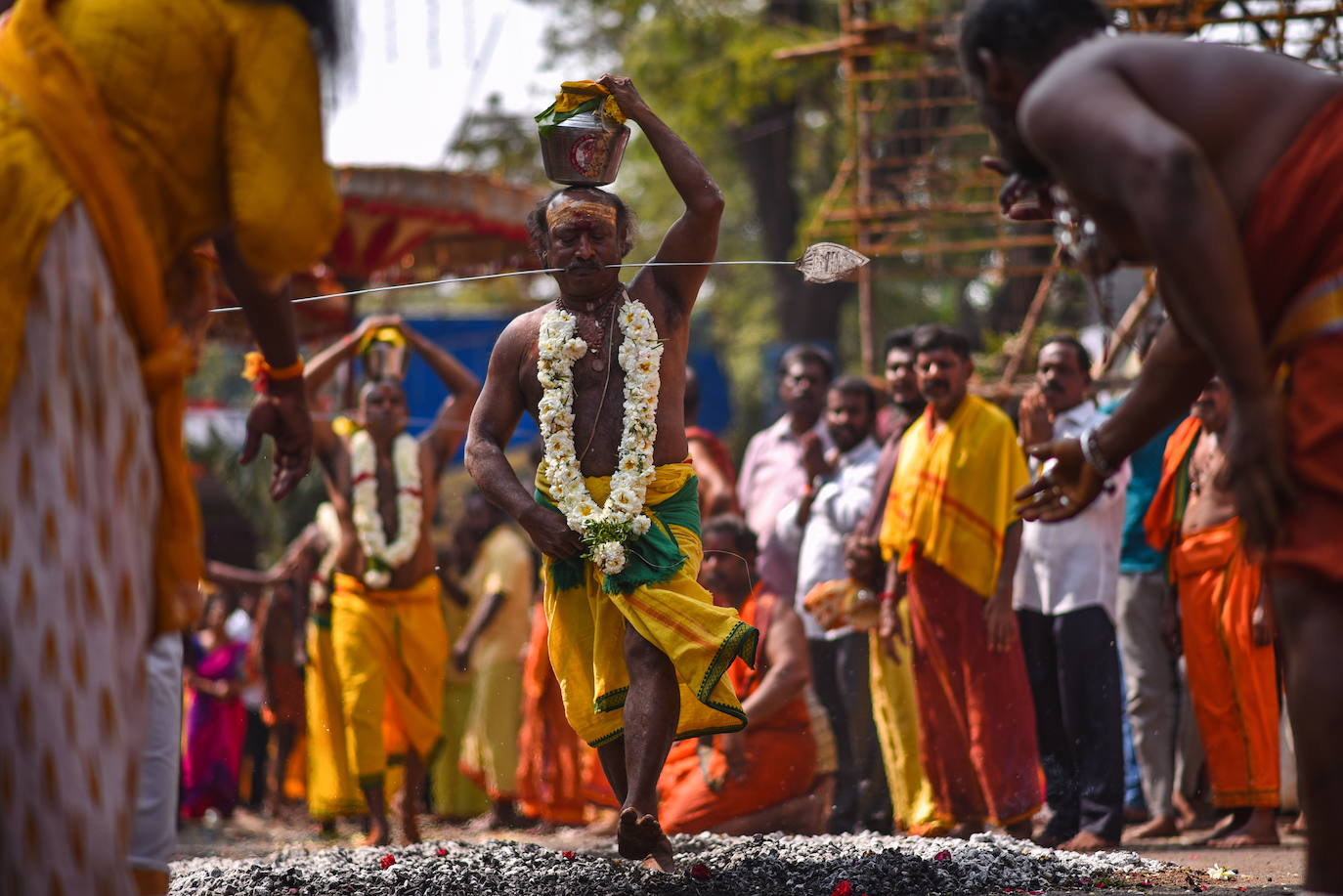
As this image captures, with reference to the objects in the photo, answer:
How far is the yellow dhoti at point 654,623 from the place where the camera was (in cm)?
512

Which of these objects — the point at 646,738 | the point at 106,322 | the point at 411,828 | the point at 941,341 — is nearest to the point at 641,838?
the point at 646,738

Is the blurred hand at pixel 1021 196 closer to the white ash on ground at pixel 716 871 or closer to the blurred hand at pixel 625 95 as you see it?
the blurred hand at pixel 625 95

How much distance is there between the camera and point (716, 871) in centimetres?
544

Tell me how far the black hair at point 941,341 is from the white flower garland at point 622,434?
2575 mm

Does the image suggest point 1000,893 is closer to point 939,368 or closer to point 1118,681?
point 1118,681

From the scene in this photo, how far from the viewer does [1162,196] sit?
2.66 meters

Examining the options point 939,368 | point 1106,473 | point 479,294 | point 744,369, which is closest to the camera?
point 1106,473

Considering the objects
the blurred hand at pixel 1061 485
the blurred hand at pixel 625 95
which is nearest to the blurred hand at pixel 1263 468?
the blurred hand at pixel 1061 485

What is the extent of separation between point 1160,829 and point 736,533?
8.52 ft

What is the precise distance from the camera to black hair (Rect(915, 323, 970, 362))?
7695 mm

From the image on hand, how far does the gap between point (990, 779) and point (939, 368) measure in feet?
6.56

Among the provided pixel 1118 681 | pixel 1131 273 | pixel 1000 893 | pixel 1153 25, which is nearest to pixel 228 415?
pixel 1131 273

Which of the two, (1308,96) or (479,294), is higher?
(479,294)

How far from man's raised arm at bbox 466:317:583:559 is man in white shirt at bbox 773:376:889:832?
316cm
